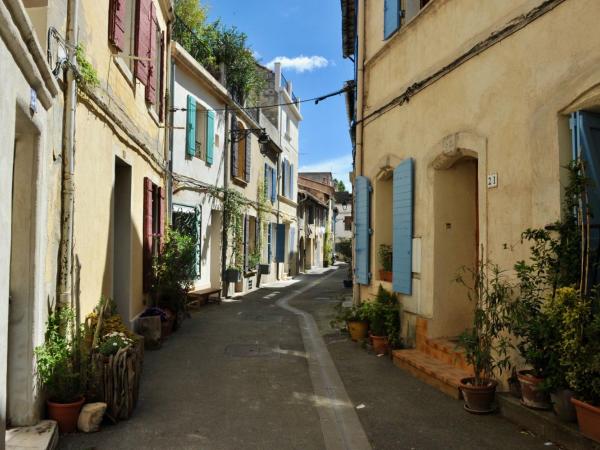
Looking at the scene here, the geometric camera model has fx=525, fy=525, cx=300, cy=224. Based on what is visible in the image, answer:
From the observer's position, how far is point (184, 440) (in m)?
4.17

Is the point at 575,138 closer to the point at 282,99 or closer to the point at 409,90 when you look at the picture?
the point at 409,90

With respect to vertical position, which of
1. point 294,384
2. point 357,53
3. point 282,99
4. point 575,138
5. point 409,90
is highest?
point 282,99

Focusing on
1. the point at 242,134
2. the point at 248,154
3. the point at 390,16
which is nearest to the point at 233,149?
the point at 242,134

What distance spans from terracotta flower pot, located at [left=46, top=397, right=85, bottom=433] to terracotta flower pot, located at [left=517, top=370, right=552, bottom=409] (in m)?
3.70

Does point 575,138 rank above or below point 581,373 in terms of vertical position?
above

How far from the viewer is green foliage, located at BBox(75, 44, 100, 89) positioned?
16.6ft

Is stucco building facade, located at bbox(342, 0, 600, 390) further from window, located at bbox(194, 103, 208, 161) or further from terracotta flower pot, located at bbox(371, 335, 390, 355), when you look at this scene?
window, located at bbox(194, 103, 208, 161)

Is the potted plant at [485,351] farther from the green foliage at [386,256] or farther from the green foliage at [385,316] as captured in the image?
the green foliage at [386,256]

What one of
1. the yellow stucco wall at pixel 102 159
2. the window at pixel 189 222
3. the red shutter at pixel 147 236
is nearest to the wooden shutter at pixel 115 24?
the yellow stucco wall at pixel 102 159

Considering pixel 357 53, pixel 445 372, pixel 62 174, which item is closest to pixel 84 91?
pixel 62 174

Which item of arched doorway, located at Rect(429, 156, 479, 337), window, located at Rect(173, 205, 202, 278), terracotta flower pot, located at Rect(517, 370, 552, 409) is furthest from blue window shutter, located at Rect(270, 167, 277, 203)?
terracotta flower pot, located at Rect(517, 370, 552, 409)

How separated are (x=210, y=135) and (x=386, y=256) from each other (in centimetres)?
671

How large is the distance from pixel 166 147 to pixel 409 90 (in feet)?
17.4

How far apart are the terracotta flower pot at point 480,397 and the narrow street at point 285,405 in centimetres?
11
